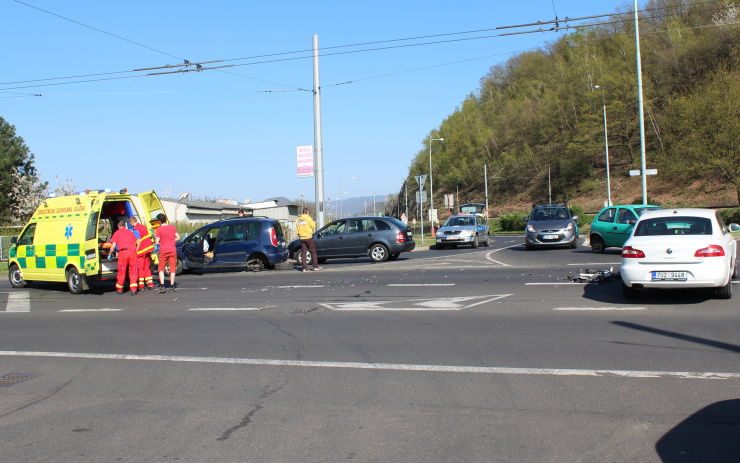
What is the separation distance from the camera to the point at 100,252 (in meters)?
16.3

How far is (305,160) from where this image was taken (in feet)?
92.0

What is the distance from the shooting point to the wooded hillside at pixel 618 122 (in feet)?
153

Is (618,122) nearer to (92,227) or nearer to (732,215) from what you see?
(732,215)

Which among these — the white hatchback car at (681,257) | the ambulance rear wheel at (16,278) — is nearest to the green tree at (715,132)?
the white hatchback car at (681,257)

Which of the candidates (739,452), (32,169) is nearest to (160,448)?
(739,452)

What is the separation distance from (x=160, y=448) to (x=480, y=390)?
9.30 ft

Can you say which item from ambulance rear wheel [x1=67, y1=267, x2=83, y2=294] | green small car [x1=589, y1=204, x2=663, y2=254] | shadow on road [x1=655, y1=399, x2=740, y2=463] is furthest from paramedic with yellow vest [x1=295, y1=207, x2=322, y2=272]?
shadow on road [x1=655, y1=399, x2=740, y2=463]

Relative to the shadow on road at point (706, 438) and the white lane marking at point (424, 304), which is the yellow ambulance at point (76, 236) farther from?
the shadow on road at point (706, 438)

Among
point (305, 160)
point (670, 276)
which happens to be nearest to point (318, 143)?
point (305, 160)

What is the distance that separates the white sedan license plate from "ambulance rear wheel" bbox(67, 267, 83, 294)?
1245cm

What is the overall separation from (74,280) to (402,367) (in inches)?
454

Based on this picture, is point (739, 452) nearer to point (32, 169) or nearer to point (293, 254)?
point (293, 254)

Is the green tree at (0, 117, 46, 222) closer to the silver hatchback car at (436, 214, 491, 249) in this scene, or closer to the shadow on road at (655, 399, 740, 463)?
the silver hatchback car at (436, 214, 491, 249)

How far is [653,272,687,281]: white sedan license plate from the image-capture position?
1041 cm
